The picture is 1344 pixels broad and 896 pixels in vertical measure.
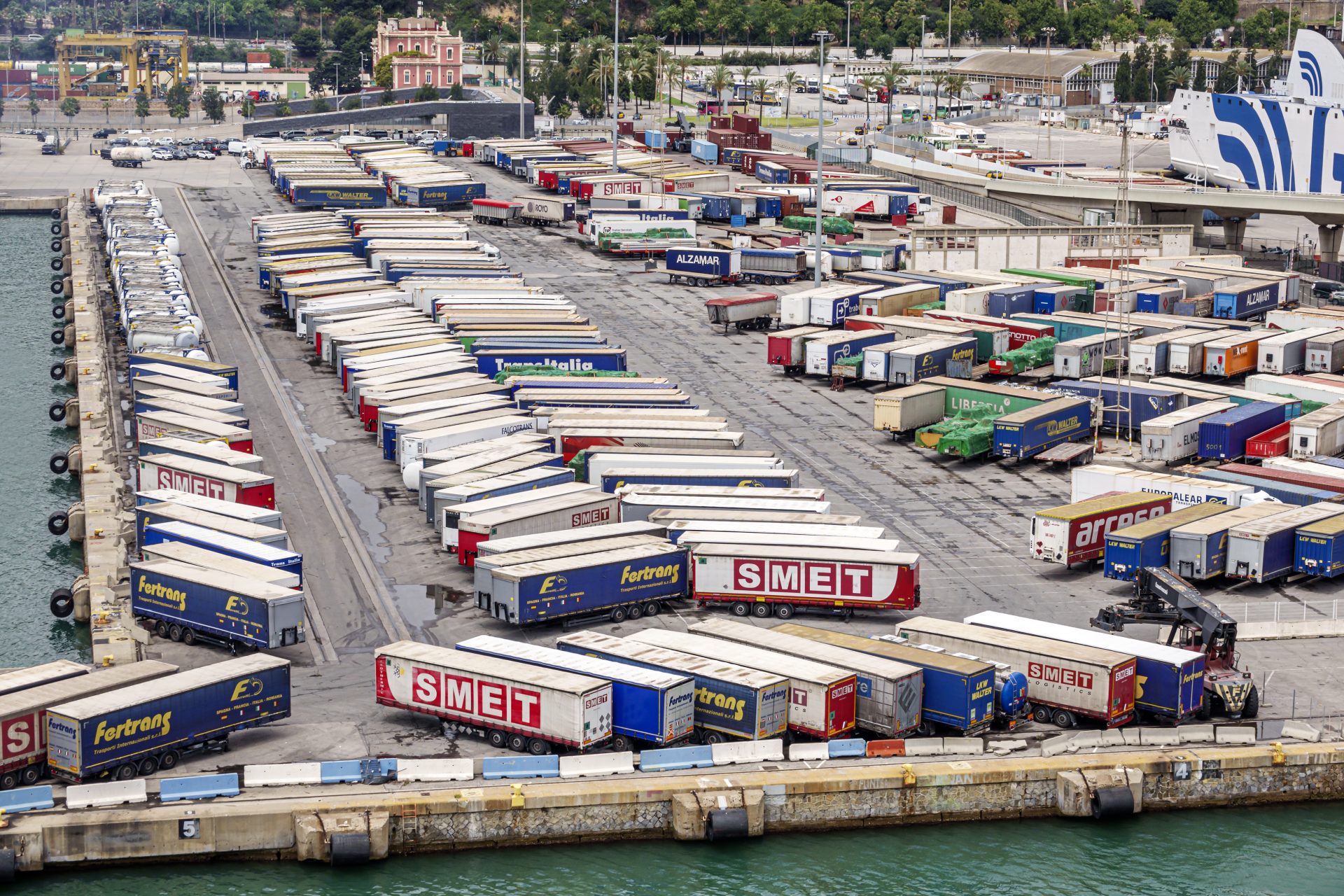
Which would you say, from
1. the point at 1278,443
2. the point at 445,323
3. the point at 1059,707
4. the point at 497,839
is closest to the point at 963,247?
the point at 445,323

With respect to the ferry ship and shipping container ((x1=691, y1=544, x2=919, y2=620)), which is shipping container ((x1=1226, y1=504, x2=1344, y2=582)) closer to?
shipping container ((x1=691, y1=544, x2=919, y2=620))

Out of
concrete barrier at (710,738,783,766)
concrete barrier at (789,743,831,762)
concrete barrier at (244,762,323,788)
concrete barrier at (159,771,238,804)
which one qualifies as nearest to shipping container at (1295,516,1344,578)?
concrete barrier at (789,743,831,762)

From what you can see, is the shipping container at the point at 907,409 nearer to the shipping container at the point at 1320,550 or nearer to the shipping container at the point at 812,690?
the shipping container at the point at 1320,550

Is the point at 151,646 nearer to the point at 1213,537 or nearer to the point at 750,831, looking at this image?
the point at 750,831

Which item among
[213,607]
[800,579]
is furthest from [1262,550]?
[213,607]

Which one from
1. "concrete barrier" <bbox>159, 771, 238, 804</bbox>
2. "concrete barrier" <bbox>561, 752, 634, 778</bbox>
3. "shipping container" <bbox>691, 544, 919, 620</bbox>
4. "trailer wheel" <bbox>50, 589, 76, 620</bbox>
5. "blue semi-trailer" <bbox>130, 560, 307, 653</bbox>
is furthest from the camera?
"trailer wheel" <bbox>50, 589, 76, 620</bbox>

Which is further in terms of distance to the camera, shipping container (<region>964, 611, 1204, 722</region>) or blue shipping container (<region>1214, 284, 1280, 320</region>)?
blue shipping container (<region>1214, 284, 1280, 320</region>)
